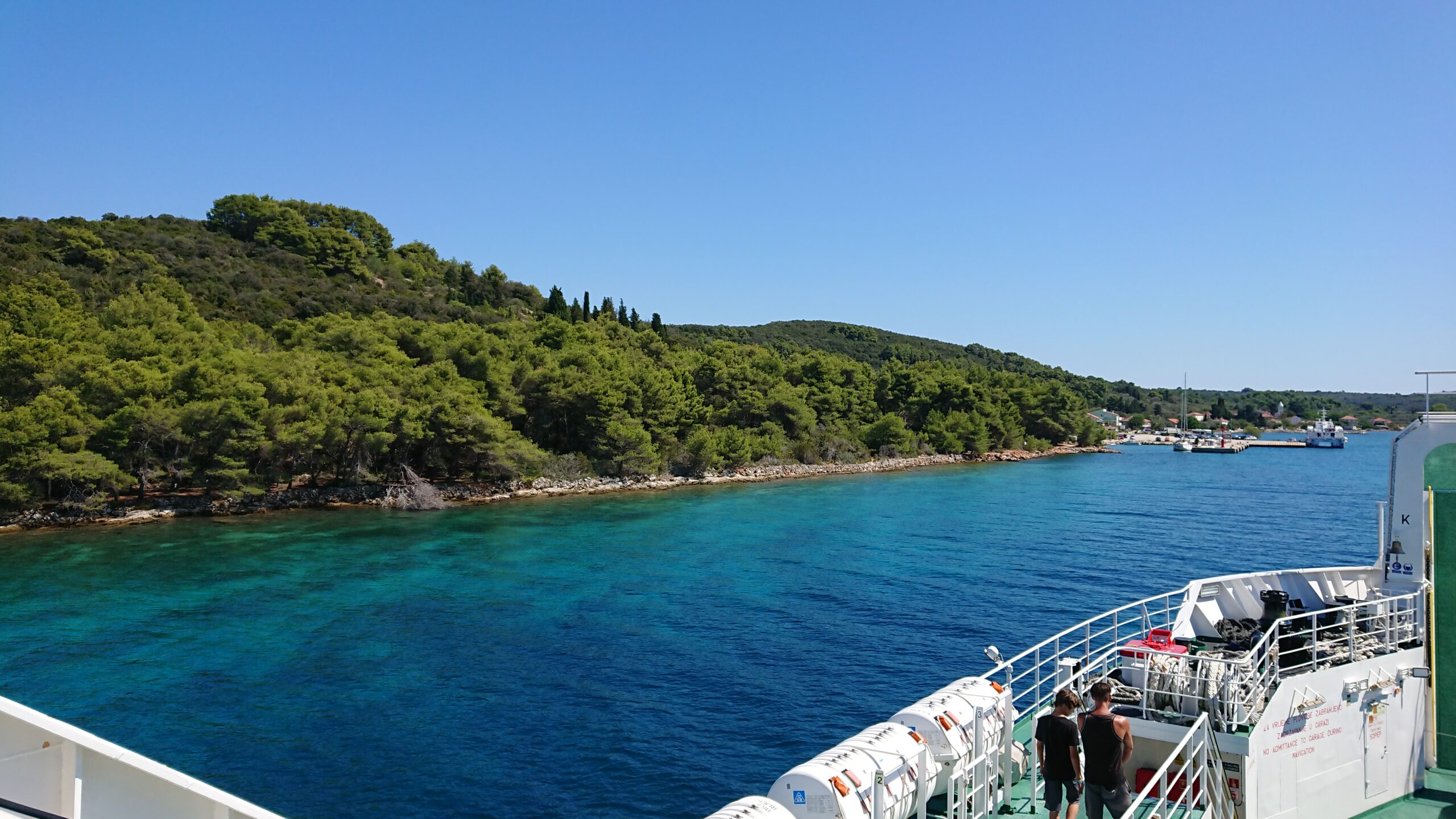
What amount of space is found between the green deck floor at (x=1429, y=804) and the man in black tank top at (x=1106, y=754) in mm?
→ 6409

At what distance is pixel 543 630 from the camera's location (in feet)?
74.9

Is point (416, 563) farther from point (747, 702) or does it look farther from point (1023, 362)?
point (1023, 362)

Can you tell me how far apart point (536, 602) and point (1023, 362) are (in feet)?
506

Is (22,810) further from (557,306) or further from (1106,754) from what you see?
(557,306)

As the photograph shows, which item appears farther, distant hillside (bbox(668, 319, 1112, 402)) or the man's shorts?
distant hillside (bbox(668, 319, 1112, 402))

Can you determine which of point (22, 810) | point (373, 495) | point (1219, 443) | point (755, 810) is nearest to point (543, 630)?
point (755, 810)

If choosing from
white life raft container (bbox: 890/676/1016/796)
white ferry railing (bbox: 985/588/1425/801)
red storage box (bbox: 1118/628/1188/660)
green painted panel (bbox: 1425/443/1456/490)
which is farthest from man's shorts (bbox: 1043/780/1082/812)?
green painted panel (bbox: 1425/443/1456/490)

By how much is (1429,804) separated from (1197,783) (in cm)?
497

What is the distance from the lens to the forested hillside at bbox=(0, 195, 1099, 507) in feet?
125

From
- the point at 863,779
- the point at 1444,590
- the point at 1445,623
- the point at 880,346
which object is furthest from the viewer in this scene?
the point at 880,346

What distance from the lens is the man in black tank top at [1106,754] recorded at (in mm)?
6961

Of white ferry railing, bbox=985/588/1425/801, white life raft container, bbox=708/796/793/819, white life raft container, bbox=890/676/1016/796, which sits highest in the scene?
white ferry railing, bbox=985/588/1425/801

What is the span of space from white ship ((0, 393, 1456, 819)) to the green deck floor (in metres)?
0.04

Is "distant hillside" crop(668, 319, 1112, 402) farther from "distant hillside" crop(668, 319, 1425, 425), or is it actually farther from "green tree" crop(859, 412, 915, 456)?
"green tree" crop(859, 412, 915, 456)
